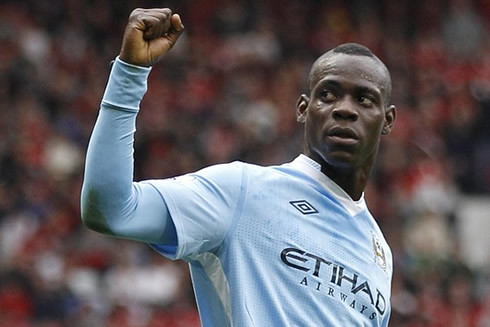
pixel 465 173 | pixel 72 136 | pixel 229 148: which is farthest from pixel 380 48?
pixel 72 136

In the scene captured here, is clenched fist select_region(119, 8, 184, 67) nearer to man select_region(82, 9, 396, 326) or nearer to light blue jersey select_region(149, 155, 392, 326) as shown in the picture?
man select_region(82, 9, 396, 326)

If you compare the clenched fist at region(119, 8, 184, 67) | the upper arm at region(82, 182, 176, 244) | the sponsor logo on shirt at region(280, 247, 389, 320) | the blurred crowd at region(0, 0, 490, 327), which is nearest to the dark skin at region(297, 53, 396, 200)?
the sponsor logo on shirt at region(280, 247, 389, 320)

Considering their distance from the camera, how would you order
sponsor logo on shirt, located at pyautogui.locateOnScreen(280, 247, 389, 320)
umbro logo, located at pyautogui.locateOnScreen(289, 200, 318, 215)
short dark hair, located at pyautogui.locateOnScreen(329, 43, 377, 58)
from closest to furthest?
sponsor logo on shirt, located at pyautogui.locateOnScreen(280, 247, 389, 320) → umbro logo, located at pyautogui.locateOnScreen(289, 200, 318, 215) → short dark hair, located at pyautogui.locateOnScreen(329, 43, 377, 58)

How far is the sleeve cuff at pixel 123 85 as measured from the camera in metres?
2.88

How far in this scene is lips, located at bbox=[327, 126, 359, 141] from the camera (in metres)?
3.49

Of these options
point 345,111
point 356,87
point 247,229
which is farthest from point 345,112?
point 247,229

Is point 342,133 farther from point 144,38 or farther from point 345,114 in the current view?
point 144,38

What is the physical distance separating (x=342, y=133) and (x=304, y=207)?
25 centimetres

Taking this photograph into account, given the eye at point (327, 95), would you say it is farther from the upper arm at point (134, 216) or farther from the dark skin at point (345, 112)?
the upper arm at point (134, 216)

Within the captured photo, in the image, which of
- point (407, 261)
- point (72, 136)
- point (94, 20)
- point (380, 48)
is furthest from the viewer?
point (380, 48)

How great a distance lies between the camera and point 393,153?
40.6 feet

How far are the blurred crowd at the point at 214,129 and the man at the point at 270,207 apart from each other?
6.28 metres

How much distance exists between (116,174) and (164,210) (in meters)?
0.27

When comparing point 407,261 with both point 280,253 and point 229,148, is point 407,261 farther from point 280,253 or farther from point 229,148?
point 280,253
